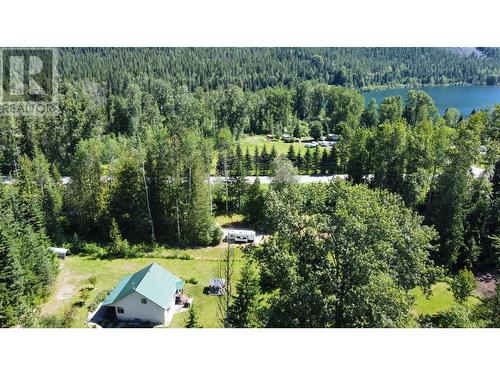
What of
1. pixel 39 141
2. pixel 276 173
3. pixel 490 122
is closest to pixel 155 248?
pixel 276 173

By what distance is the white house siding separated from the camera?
25.6 metres

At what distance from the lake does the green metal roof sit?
9180 centimetres

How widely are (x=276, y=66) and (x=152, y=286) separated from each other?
110 meters

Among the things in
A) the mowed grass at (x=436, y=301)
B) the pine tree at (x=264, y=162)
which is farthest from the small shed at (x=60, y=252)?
the pine tree at (x=264, y=162)

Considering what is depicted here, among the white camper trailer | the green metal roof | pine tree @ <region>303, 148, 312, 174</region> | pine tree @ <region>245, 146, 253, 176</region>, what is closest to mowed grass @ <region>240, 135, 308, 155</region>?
pine tree @ <region>245, 146, 253, 176</region>

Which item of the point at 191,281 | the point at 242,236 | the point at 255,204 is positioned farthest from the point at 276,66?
the point at 191,281

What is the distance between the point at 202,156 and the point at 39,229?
1503 cm

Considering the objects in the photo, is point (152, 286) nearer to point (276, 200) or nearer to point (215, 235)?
point (215, 235)

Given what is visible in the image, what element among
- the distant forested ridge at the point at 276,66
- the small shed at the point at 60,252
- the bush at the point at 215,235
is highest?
the distant forested ridge at the point at 276,66

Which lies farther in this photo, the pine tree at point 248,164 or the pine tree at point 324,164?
the pine tree at point 324,164

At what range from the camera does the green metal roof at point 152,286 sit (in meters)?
25.5

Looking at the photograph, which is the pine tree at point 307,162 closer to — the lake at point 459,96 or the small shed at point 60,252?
the small shed at point 60,252

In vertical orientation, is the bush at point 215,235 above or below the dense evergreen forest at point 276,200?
A: below

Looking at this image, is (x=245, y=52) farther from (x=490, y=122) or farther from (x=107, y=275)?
(x=107, y=275)
